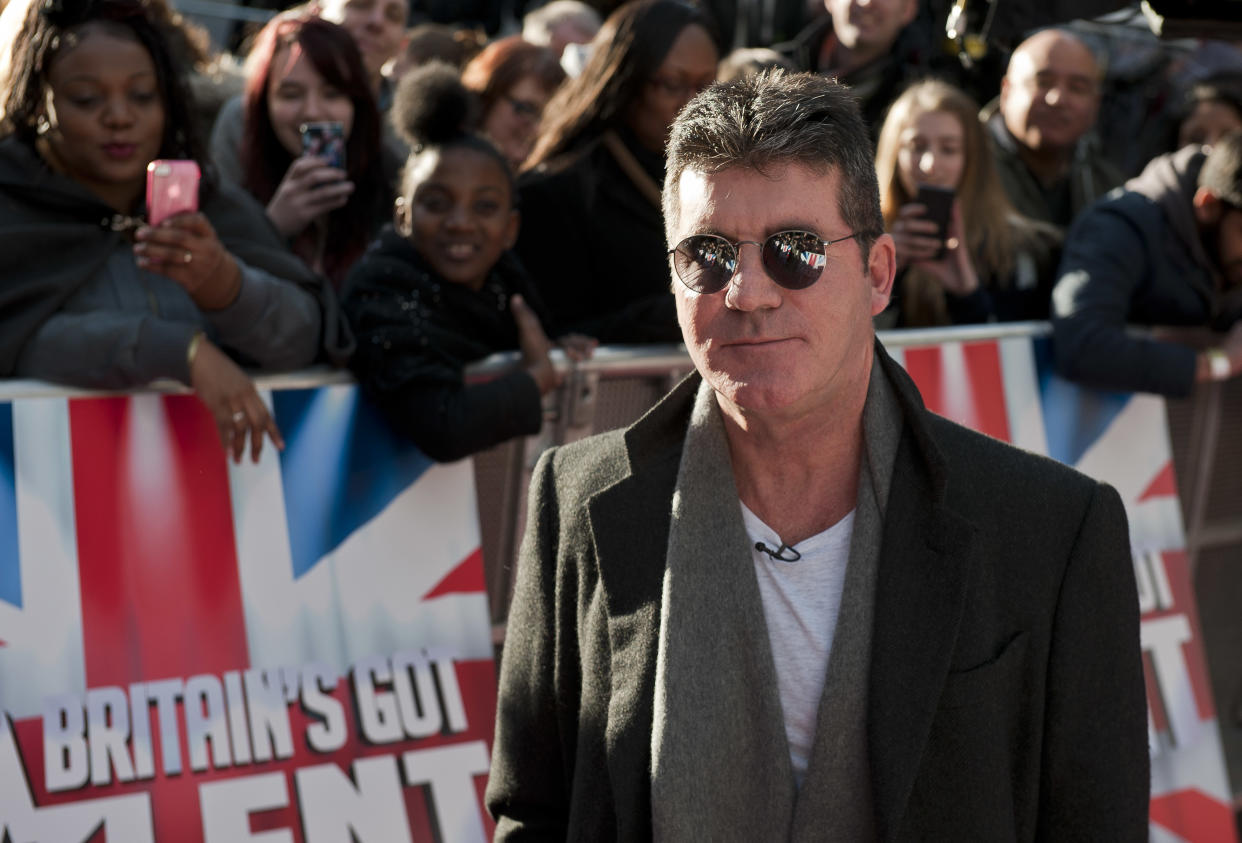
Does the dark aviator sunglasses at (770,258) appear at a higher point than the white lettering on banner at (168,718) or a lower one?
higher

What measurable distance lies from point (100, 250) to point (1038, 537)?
248cm

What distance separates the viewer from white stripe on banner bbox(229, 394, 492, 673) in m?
3.65

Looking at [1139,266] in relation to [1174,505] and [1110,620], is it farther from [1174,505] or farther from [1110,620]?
[1110,620]

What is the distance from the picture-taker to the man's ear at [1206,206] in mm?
5289

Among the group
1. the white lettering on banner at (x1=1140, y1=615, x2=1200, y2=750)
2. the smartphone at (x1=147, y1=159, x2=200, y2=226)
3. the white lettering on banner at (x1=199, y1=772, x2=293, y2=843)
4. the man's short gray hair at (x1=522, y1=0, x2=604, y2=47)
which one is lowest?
the white lettering on banner at (x1=1140, y1=615, x2=1200, y2=750)

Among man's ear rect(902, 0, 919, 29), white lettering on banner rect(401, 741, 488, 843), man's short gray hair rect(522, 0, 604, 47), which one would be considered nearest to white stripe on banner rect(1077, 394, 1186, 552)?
man's ear rect(902, 0, 919, 29)

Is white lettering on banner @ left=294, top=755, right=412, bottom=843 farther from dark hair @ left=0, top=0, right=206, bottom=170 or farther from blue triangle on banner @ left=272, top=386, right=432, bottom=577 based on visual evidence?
dark hair @ left=0, top=0, right=206, bottom=170

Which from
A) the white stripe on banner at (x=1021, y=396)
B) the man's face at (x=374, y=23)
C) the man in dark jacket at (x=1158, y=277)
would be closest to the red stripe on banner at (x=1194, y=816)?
the white stripe on banner at (x=1021, y=396)

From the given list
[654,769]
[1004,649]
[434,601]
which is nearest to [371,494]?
[434,601]

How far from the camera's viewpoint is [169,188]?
3.39 meters

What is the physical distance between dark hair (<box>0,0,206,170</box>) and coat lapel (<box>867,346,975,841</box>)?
7.80 feet

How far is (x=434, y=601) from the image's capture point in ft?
12.8

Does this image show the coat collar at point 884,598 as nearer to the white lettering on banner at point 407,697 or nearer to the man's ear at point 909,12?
the white lettering on banner at point 407,697

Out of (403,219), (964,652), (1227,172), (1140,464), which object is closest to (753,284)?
(964,652)
